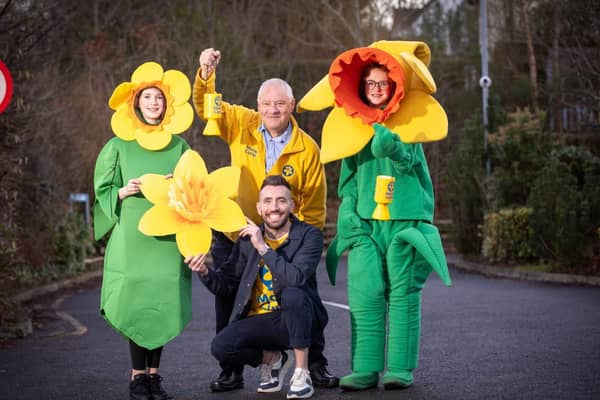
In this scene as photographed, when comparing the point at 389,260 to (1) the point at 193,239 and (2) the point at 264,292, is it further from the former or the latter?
(1) the point at 193,239

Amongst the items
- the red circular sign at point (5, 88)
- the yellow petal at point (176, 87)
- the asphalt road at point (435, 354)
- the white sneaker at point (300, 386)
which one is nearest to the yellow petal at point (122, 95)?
the yellow petal at point (176, 87)

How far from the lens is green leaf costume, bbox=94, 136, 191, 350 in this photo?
267 inches

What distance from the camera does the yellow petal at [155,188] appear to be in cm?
673

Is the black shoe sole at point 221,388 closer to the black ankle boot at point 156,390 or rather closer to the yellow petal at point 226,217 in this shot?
the black ankle boot at point 156,390

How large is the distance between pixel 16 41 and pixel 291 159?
6931 mm

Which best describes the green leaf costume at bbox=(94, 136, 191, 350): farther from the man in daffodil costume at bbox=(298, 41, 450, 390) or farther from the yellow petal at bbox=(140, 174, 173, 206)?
the man in daffodil costume at bbox=(298, 41, 450, 390)

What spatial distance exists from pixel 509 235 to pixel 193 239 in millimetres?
13000

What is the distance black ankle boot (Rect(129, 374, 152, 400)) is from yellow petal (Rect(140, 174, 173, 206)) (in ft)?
3.71

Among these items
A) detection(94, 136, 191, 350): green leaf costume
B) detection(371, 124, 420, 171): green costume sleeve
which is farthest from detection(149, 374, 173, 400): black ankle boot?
detection(371, 124, 420, 171): green costume sleeve

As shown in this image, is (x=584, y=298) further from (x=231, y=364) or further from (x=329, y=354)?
(x=231, y=364)

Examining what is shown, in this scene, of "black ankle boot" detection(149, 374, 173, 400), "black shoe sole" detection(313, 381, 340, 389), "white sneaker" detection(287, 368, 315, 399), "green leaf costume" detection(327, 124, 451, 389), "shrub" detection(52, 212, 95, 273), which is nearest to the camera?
"white sneaker" detection(287, 368, 315, 399)

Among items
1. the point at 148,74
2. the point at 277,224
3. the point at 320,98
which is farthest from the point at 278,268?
the point at 148,74

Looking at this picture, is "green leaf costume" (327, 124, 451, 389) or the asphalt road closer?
"green leaf costume" (327, 124, 451, 389)

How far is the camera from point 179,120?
7.02 metres
